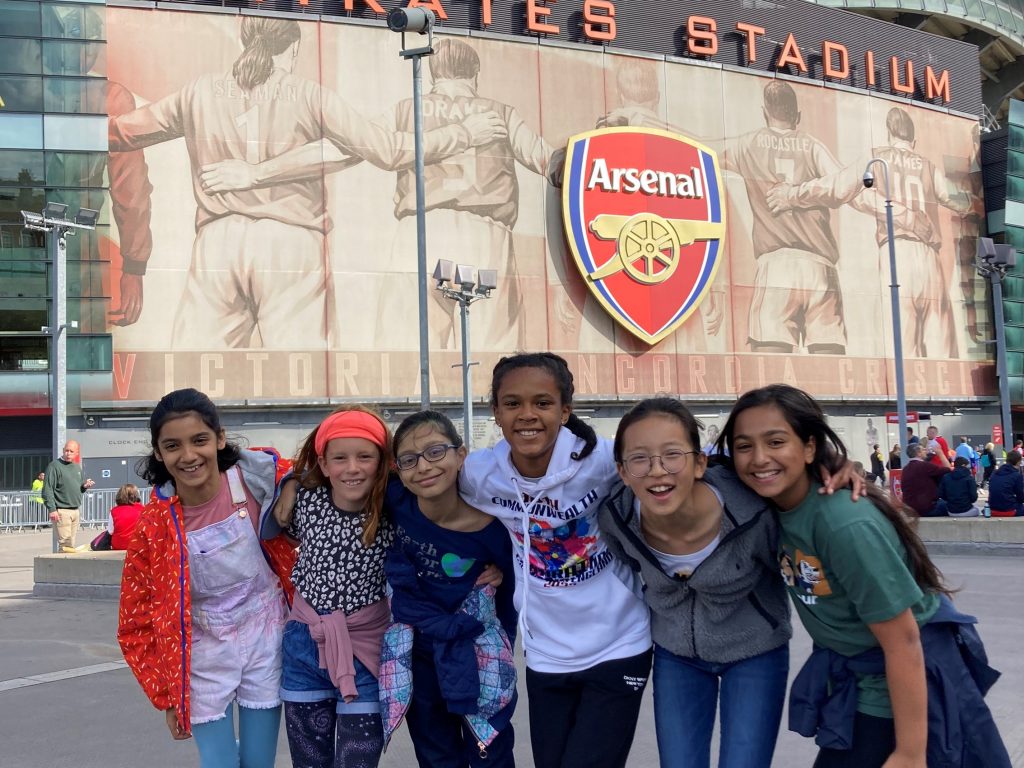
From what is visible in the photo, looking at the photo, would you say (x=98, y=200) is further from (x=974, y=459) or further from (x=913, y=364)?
(x=913, y=364)

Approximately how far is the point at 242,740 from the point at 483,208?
29713mm

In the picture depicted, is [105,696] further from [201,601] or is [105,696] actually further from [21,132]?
[21,132]

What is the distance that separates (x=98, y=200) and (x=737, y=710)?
29087 millimetres

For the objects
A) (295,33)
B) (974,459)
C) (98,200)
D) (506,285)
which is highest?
(295,33)

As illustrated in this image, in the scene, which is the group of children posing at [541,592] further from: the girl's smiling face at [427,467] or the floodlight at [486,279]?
the floodlight at [486,279]

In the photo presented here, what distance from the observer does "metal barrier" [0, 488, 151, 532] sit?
78.7 feet

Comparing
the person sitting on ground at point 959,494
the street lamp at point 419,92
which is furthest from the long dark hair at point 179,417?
the person sitting on ground at point 959,494

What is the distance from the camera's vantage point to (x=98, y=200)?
28.1m

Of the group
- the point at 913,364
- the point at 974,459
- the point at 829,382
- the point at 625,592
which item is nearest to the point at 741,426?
the point at 625,592

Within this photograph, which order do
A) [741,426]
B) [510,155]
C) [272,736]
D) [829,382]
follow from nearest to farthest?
1. [741,426]
2. [272,736]
3. [510,155]
4. [829,382]

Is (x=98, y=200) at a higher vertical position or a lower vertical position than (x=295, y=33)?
lower

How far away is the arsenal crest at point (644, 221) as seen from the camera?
108 feet

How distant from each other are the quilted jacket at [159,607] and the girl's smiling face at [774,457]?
5.96 ft

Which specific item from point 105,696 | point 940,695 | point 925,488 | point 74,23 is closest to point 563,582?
point 940,695
